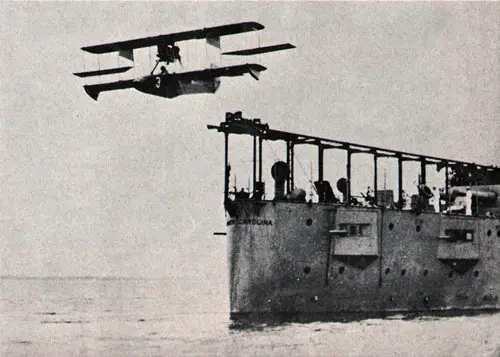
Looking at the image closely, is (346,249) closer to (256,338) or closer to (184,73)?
(256,338)

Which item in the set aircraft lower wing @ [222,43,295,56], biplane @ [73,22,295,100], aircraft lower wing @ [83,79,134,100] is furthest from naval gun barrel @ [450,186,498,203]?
aircraft lower wing @ [83,79,134,100]

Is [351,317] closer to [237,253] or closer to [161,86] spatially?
[237,253]

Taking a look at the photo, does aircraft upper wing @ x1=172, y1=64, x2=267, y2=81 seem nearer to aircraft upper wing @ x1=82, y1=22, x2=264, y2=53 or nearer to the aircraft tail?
the aircraft tail

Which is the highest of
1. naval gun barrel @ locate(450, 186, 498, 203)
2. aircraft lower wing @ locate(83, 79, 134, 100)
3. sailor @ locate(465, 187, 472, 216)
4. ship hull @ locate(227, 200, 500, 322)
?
aircraft lower wing @ locate(83, 79, 134, 100)

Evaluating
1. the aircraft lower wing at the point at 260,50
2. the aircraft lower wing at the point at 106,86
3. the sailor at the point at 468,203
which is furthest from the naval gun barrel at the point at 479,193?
the aircraft lower wing at the point at 106,86

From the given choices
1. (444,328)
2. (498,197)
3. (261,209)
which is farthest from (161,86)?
(498,197)

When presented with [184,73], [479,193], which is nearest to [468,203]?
[479,193]

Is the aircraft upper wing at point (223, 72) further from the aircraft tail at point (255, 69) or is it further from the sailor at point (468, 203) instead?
the sailor at point (468, 203)
